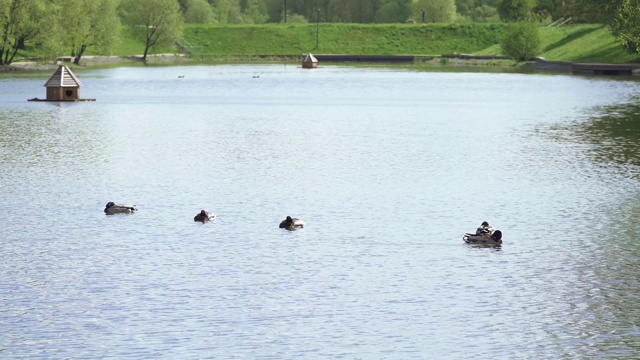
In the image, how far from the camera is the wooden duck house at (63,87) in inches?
3794

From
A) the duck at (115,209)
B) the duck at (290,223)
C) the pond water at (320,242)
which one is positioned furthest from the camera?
the duck at (115,209)

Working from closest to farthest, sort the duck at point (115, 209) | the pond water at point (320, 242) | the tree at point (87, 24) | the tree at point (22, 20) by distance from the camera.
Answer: the pond water at point (320, 242)
the duck at point (115, 209)
the tree at point (22, 20)
the tree at point (87, 24)

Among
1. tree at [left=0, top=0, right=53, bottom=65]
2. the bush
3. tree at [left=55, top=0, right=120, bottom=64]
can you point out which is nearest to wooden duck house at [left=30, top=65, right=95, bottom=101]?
tree at [left=0, top=0, right=53, bottom=65]

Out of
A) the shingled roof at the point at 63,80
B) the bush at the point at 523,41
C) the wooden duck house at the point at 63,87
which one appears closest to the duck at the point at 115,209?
the shingled roof at the point at 63,80

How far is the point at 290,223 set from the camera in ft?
114

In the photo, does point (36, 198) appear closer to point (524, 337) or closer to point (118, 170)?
point (118, 170)

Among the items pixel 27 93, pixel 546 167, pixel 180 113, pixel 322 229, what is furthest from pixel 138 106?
pixel 322 229

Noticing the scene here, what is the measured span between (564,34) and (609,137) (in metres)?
132

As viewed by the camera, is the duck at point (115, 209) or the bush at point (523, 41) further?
the bush at point (523, 41)

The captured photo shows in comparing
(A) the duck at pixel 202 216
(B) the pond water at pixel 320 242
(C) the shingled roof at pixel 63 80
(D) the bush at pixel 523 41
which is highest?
(D) the bush at pixel 523 41

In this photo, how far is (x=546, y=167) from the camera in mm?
51031

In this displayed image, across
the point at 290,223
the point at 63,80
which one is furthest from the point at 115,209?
the point at 63,80

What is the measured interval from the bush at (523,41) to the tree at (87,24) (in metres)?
63.7

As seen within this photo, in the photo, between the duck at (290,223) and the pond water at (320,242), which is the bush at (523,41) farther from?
the duck at (290,223)
